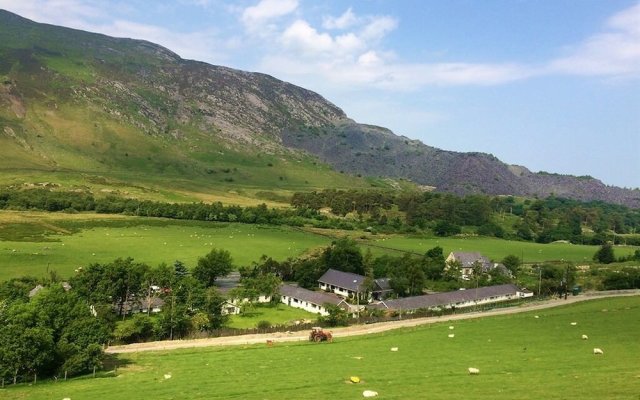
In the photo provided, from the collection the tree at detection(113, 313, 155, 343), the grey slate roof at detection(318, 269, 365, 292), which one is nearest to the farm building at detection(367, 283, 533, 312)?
the grey slate roof at detection(318, 269, 365, 292)

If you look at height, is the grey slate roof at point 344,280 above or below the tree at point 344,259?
below

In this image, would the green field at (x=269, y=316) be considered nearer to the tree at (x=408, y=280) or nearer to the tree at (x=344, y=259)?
the tree at (x=408, y=280)

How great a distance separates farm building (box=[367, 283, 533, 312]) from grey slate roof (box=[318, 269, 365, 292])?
351 inches

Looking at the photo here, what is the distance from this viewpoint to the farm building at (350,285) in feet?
270

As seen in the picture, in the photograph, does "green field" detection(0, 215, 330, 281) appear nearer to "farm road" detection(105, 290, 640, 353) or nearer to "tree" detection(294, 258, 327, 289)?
"tree" detection(294, 258, 327, 289)

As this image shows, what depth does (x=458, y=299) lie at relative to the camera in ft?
258

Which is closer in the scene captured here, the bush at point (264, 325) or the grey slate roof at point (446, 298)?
the bush at point (264, 325)

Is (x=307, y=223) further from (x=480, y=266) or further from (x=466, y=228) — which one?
(x=480, y=266)

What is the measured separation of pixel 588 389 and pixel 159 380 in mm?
27288

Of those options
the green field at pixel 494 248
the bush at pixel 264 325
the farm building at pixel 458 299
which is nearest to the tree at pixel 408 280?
the farm building at pixel 458 299

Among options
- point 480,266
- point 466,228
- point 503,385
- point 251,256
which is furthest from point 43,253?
point 466,228

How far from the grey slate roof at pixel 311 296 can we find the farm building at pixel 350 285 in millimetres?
5618

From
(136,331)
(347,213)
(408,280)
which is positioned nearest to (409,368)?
(136,331)

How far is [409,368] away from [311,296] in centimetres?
4140
